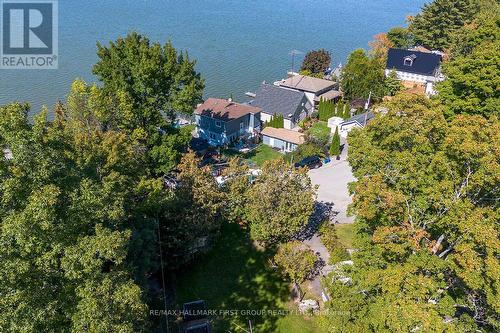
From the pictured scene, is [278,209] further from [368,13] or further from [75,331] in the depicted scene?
[368,13]

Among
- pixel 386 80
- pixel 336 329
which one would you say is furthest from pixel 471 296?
pixel 386 80

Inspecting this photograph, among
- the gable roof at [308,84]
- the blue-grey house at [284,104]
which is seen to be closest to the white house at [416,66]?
the gable roof at [308,84]

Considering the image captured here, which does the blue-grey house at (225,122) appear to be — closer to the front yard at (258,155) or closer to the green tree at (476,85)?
the front yard at (258,155)

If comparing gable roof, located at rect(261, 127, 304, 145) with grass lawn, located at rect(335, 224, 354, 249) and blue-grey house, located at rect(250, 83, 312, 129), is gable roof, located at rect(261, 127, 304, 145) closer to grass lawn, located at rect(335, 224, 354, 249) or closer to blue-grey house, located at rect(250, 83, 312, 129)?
blue-grey house, located at rect(250, 83, 312, 129)

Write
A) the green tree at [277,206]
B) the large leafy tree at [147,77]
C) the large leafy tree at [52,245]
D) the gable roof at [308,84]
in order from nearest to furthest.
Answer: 1. the large leafy tree at [52,245]
2. the green tree at [277,206]
3. the large leafy tree at [147,77]
4. the gable roof at [308,84]

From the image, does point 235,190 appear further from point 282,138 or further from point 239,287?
point 282,138

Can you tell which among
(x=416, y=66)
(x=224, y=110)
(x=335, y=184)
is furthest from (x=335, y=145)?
(x=416, y=66)
